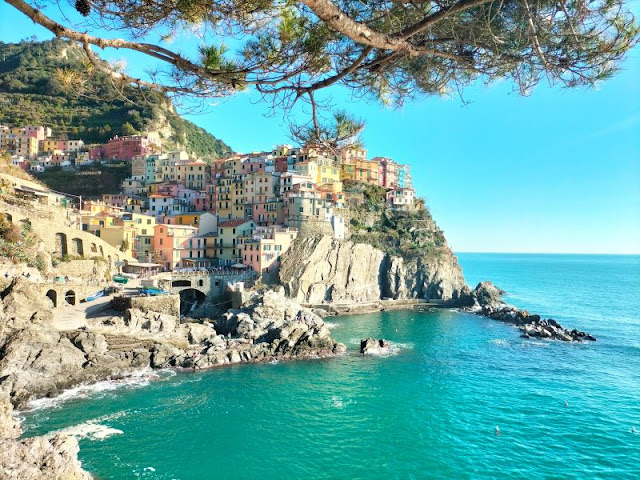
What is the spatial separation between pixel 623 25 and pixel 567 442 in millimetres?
15764

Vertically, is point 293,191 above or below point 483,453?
above

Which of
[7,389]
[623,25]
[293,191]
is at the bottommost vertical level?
[7,389]

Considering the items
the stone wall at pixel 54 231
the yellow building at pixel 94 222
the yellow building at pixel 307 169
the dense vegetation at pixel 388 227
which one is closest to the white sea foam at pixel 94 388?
the stone wall at pixel 54 231

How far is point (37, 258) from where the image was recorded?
24.0 meters

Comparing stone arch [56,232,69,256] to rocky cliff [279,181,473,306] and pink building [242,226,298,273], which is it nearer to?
pink building [242,226,298,273]

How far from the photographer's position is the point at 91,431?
14.3m

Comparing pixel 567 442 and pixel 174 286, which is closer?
pixel 567 442

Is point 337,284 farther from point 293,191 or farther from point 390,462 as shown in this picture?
point 390,462

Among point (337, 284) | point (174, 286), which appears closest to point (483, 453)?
point (174, 286)

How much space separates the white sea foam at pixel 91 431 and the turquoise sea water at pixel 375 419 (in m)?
0.09

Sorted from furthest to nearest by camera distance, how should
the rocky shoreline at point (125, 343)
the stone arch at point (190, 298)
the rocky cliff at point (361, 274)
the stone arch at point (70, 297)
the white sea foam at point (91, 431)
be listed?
the rocky cliff at point (361, 274) < the stone arch at point (190, 298) < the stone arch at point (70, 297) < the rocky shoreline at point (125, 343) < the white sea foam at point (91, 431)

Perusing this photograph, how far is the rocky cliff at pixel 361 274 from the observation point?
1549 inches

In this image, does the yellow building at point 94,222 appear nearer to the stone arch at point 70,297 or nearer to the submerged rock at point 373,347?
the stone arch at point 70,297

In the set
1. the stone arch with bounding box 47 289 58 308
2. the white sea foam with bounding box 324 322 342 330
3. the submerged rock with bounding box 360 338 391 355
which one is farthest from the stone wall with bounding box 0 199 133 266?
the submerged rock with bounding box 360 338 391 355
